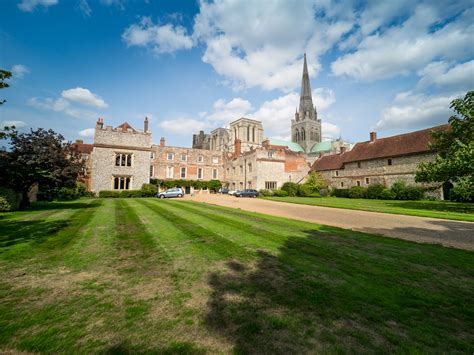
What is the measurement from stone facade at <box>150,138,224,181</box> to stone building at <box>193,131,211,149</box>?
40861 mm

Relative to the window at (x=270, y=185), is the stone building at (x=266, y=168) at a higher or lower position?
higher

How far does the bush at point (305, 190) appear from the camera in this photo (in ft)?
116

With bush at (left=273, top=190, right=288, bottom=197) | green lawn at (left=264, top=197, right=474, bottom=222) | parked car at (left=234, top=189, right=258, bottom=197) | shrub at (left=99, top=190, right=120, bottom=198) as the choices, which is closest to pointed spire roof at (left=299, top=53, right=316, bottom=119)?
bush at (left=273, top=190, right=288, bottom=197)

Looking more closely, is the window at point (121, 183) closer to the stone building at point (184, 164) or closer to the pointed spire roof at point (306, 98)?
the stone building at point (184, 164)

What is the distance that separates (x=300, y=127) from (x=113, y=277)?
313 ft

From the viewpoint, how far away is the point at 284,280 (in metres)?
3.90

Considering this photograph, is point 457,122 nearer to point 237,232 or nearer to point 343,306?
point 237,232

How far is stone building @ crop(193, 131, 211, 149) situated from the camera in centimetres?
8562

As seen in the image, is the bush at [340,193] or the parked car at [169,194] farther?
the bush at [340,193]

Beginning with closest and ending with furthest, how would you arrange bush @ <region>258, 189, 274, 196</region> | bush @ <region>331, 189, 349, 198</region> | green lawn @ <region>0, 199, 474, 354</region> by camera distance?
green lawn @ <region>0, 199, 474, 354</region> < bush @ <region>258, 189, 274, 196</region> < bush @ <region>331, 189, 349, 198</region>

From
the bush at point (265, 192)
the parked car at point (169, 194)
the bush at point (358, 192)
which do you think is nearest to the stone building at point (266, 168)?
the bush at point (265, 192)

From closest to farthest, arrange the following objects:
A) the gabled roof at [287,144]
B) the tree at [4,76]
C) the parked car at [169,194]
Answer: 1. the tree at [4,76]
2. the parked car at [169,194]
3. the gabled roof at [287,144]

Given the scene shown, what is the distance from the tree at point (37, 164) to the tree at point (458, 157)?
24.0m

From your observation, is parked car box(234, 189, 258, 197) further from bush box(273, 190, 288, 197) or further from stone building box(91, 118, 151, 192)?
stone building box(91, 118, 151, 192)
